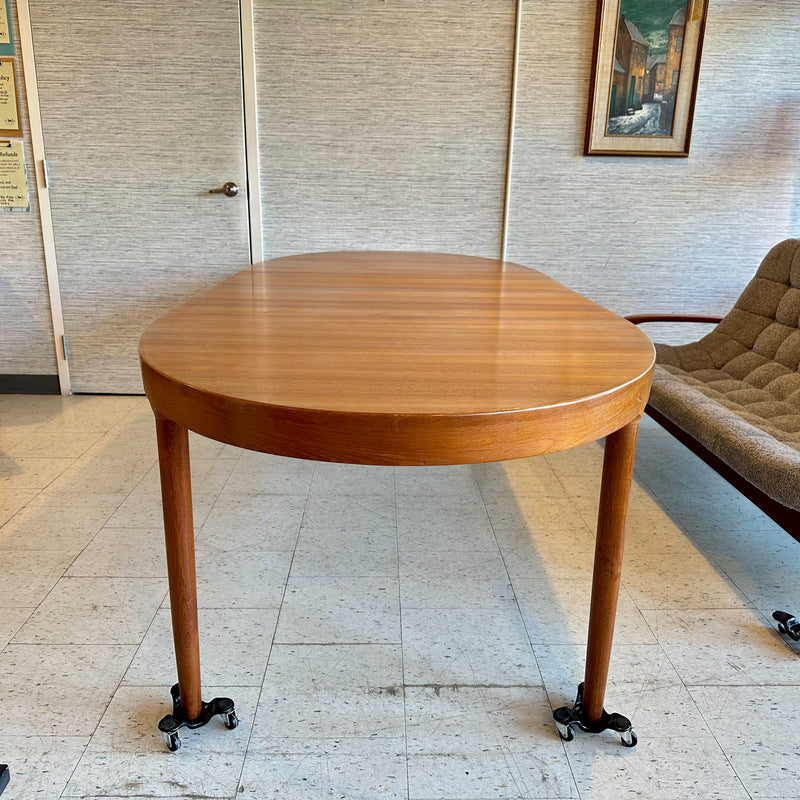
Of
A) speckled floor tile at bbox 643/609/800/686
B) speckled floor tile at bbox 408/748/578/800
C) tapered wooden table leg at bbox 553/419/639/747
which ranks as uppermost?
tapered wooden table leg at bbox 553/419/639/747

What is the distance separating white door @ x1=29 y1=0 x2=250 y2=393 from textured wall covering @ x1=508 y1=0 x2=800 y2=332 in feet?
4.78

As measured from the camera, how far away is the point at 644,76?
11.4 ft

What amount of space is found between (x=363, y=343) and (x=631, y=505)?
1.58m

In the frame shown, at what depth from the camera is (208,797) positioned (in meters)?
1.36

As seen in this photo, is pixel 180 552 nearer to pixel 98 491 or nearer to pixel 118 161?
pixel 98 491

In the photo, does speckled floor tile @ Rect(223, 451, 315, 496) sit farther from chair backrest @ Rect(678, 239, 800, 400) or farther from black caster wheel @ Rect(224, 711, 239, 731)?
chair backrest @ Rect(678, 239, 800, 400)

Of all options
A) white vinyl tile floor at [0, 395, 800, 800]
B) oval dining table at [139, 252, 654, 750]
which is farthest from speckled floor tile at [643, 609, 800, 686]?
oval dining table at [139, 252, 654, 750]

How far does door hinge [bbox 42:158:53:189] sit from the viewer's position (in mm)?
3568

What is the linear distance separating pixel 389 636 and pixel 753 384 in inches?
70.8

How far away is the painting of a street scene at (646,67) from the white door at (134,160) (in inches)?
72.3

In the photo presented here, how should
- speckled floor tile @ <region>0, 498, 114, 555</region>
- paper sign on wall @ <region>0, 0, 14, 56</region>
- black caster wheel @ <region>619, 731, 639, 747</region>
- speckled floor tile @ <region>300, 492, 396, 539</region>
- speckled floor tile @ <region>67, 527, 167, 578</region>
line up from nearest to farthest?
black caster wheel @ <region>619, 731, 639, 747</region>, speckled floor tile @ <region>67, 527, 167, 578</region>, speckled floor tile @ <region>0, 498, 114, 555</region>, speckled floor tile @ <region>300, 492, 396, 539</region>, paper sign on wall @ <region>0, 0, 14, 56</region>

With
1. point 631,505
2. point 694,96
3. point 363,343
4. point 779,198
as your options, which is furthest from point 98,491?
point 779,198

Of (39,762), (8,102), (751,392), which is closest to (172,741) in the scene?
(39,762)

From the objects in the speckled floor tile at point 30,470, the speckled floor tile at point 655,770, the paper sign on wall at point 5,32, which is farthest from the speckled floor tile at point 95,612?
the paper sign on wall at point 5,32
